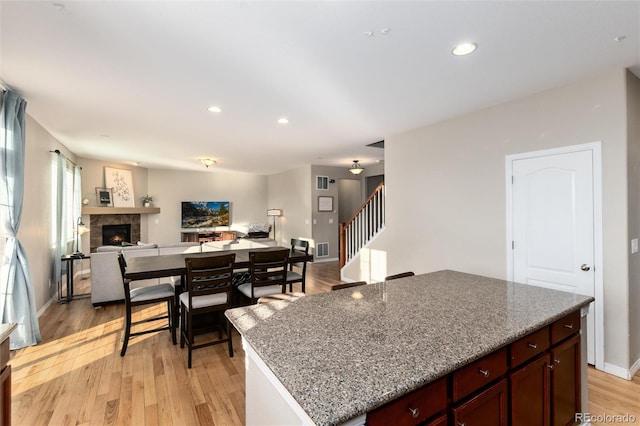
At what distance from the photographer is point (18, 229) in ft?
10.8

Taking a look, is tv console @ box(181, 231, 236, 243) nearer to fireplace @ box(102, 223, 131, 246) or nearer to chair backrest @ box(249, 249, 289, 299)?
fireplace @ box(102, 223, 131, 246)

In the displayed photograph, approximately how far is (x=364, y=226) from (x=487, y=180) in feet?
8.44

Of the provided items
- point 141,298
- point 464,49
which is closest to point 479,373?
point 464,49

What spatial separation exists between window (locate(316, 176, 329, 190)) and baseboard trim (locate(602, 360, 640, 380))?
624 cm

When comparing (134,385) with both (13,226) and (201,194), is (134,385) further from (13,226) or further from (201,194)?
(201,194)

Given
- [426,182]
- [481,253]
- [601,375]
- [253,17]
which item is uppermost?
[253,17]

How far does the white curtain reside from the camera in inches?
115

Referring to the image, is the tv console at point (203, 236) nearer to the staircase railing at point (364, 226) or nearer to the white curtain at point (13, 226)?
the staircase railing at point (364, 226)

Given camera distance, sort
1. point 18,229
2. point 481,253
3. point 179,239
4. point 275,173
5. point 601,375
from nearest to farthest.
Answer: point 601,375, point 18,229, point 481,253, point 179,239, point 275,173

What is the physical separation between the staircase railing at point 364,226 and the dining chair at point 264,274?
8.34ft

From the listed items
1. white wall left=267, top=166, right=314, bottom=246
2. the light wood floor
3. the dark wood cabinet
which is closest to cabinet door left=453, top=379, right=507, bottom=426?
the dark wood cabinet

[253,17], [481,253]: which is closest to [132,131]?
[253,17]

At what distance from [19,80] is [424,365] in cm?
389

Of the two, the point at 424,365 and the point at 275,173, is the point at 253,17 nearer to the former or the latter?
the point at 424,365
